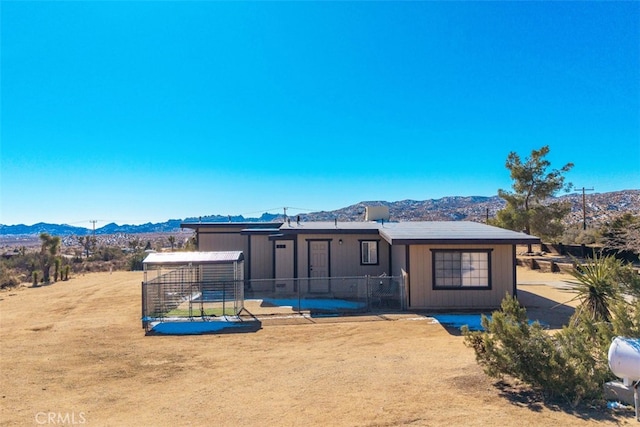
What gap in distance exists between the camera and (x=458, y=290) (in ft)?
45.5

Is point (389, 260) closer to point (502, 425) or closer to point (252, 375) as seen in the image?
point (252, 375)

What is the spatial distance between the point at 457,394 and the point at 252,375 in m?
3.78

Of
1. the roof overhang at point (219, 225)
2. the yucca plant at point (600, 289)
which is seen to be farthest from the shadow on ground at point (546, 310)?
the roof overhang at point (219, 225)

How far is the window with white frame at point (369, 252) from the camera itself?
1798cm

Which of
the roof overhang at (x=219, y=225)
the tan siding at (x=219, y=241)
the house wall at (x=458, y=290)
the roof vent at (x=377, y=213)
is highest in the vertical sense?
the roof vent at (x=377, y=213)

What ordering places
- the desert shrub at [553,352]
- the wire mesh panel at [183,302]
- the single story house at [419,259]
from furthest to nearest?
the single story house at [419,259], the wire mesh panel at [183,302], the desert shrub at [553,352]

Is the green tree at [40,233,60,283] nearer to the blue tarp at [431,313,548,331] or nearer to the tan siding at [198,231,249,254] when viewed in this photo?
the tan siding at [198,231,249,254]

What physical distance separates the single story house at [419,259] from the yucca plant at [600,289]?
3.66 meters

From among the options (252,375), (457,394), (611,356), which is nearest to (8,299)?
(252,375)

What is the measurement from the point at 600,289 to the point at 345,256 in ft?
33.5

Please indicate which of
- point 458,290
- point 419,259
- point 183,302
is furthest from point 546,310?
point 183,302

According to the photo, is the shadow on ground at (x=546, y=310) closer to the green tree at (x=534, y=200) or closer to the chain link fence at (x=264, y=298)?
the chain link fence at (x=264, y=298)

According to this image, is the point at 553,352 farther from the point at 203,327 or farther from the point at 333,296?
the point at 333,296

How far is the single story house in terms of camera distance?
13.8 m
